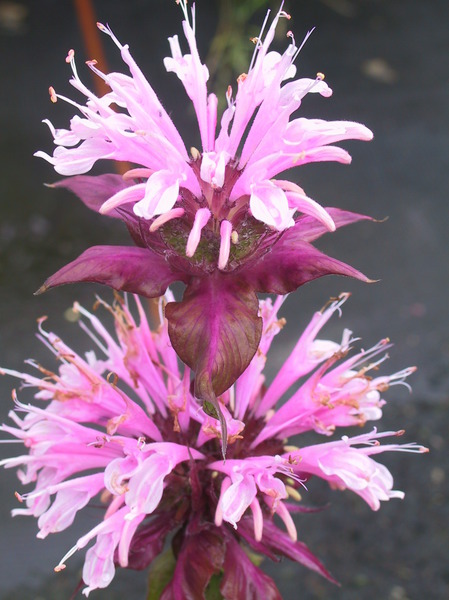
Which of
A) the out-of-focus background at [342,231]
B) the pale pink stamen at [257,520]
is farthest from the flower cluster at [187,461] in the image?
the out-of-focus background at [342,231]

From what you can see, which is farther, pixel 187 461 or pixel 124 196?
pixel 187 461

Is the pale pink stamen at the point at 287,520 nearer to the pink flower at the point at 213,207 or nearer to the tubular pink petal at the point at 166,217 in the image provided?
the pink flower at the point at 213,207

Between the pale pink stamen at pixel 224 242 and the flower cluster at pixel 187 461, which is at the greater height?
the pale pink stamen at pixel 224 242

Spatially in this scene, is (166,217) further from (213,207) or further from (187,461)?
(187,461)

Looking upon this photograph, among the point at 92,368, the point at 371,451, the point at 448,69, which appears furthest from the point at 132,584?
the point at 448,69

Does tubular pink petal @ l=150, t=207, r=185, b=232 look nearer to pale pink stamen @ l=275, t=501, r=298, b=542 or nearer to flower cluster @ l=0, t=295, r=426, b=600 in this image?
flower cluster @ l=0, t=295, r=426, b=600

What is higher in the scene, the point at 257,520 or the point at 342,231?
the point at 342,231

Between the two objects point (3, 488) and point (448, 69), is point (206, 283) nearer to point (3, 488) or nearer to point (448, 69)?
point (3, 488)

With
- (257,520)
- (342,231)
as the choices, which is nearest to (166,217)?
(257,520)

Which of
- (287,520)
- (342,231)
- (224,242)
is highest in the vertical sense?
(342,231)

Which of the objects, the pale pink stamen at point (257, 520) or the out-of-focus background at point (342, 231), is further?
the out-of-focus background at point (342, 231)
